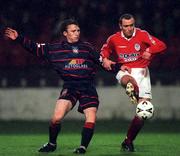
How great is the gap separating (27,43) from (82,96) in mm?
1048

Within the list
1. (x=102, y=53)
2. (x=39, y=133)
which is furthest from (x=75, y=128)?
(x=102, y=53)

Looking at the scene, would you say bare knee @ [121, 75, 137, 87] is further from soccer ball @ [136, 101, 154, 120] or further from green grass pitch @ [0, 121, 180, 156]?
green grass pitch @ [0, 121, 180, 156]

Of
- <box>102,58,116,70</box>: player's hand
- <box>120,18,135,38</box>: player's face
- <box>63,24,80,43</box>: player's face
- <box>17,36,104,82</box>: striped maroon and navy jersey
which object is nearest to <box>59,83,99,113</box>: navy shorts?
<box>17,36,104,82</box>: striped maroon and navy jersey

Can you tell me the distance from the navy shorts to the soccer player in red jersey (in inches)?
19.5

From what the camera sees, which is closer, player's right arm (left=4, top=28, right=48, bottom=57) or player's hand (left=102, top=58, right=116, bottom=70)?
player's hand (left=102, top=58, right=116, bottom=70)

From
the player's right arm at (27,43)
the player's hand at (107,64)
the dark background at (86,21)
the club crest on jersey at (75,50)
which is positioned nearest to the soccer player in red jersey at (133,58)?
the player's hand at (107,64)

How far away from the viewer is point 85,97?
9242 millimetres

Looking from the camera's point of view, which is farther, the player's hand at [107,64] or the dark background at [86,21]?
the dark background at [86,21]

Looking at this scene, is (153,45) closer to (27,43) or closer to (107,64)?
(107,64)

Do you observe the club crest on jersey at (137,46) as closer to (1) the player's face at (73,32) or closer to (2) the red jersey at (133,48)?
(2) the red jersey at (133,48)

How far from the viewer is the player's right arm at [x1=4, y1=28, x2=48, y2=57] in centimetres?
936

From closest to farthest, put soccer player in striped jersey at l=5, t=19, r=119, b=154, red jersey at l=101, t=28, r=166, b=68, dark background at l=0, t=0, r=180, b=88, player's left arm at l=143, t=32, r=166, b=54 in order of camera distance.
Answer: soccer player in striped jersey at l=5, t=19, r=119, b=154, player's left arm at l=143, t=32, r=166, b=54, red jersey at l=101, t=28, r=166, b=68, dark background at l=0, t=0, r=180, b=88

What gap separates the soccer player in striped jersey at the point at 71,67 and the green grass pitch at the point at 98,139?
21.8 inches

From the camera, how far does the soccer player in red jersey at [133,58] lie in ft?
31.2
